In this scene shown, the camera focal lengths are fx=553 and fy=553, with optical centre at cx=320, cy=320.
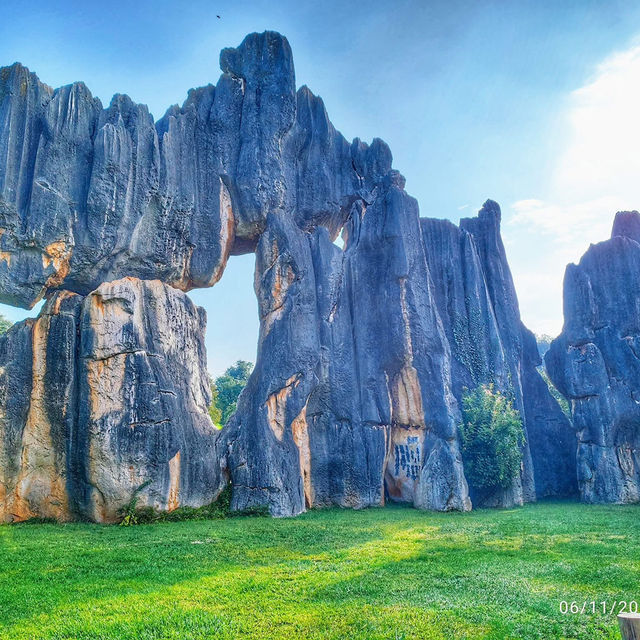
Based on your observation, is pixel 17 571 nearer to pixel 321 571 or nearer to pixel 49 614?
pixel 49 614

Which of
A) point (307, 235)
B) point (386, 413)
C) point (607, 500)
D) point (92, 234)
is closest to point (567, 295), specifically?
point (607, 500)

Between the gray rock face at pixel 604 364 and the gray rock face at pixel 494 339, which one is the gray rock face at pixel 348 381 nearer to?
the gray rock face at pixel 494 339

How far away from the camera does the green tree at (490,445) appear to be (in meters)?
18.8

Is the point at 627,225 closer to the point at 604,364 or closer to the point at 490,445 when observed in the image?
the point at 604,364

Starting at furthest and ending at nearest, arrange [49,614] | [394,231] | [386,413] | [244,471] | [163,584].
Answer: [394,231]
[386,413]
[244,471]
[163,584]
[49,614]

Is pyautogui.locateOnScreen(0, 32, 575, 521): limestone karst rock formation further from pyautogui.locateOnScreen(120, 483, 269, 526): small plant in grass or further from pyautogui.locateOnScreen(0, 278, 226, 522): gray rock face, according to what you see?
pyautogui.locateOnScreen(120, 483, 269, 526): small plant in grass

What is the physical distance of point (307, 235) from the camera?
20.3m

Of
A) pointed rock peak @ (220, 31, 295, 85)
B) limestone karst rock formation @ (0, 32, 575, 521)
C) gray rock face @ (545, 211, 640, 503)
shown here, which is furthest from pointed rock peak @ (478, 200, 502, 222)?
pointed rock peak @ (220, 31, 295, 85)

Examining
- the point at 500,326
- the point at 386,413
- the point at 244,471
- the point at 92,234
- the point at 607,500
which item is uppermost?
the point at 92,234

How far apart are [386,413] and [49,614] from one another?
1387 centimetres

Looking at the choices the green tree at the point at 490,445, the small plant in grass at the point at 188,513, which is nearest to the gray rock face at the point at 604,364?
the green tree at the point at 490,445

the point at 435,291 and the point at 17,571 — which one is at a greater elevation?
the point at 435,291

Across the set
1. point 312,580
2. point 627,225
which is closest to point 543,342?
point 627,225

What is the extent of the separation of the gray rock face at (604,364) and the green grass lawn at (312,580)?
26.1ft
